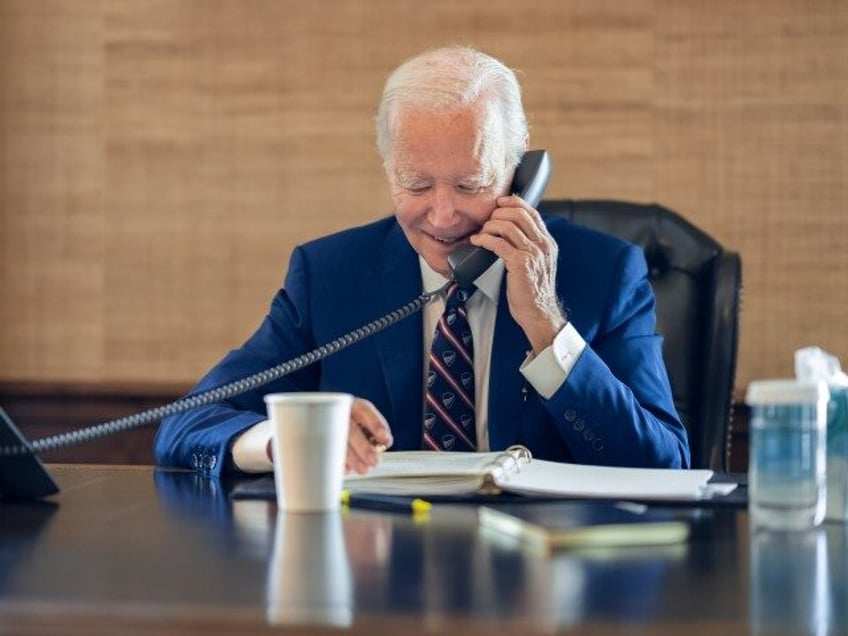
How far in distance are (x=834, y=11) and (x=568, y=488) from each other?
196 centimetres

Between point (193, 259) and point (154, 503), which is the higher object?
point (193, 259)

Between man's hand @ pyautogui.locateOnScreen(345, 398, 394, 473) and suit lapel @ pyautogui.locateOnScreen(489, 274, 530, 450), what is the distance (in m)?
0.51

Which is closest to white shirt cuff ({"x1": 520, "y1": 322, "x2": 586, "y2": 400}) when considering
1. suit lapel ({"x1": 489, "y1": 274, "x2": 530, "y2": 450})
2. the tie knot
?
suit lapel ({"x1": 489, "y1": 274, "x2": 530, "y2": 450})

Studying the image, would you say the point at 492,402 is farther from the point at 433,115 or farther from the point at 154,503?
the point at 154,503

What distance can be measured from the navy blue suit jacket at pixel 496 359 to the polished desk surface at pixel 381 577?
0.49 metres

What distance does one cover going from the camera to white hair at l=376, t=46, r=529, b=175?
2.24m

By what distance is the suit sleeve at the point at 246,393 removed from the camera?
6.51ft

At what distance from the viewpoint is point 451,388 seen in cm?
223

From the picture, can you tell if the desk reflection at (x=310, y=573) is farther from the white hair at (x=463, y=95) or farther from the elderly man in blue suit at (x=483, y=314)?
the white hair at (x=463, y=95)

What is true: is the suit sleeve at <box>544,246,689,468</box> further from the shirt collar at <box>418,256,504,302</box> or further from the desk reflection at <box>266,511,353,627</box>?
the desk reflection at <box>266,511,353,627</box>

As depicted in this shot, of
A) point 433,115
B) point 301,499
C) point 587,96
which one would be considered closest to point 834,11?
point 587,96

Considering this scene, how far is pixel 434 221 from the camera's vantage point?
225 cm

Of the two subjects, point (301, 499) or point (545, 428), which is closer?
point (301, 499)

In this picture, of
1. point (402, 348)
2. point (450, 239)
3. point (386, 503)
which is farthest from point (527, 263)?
point (386, 503)
